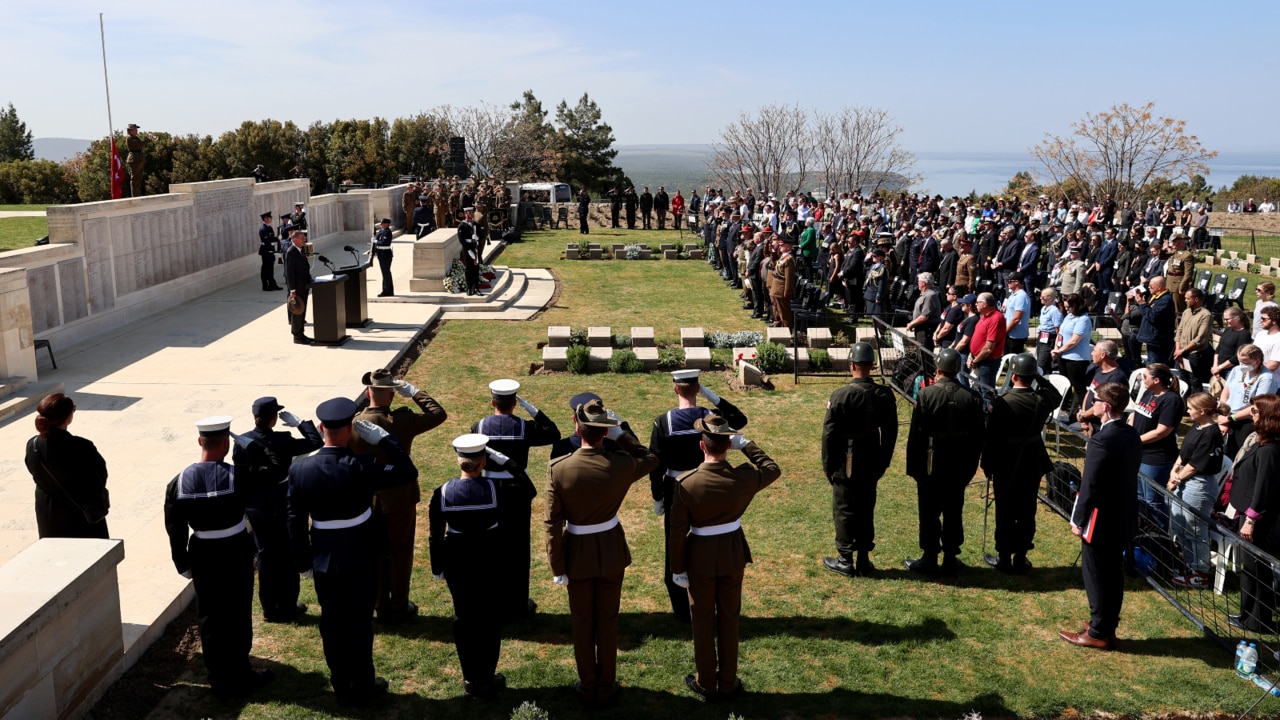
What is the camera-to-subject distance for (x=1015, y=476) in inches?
293

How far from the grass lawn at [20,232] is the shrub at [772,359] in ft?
46.4

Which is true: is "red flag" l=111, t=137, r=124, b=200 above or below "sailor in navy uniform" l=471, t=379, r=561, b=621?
above

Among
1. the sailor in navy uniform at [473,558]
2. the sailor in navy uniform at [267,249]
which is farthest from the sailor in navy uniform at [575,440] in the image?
the sailor in navy uniform at [267,249]

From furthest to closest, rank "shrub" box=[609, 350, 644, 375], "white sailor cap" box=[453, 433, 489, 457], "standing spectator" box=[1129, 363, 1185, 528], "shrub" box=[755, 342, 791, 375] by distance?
"shrub" box=[755, 342, 791, 375]
"shrub" box=[609, 350, 644, 375]
"standing spectator" box=[1129, 363, 1185, 528]
"white sailor cap" box=[453, 433, 489, 457]

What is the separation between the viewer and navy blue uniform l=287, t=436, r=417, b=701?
5.39 metres

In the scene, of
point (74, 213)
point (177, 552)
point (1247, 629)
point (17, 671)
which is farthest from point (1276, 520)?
point (74, 213)

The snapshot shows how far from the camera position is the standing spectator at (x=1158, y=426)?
765 cm

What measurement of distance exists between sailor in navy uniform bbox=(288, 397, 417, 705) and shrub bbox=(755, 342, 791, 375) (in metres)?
8.92

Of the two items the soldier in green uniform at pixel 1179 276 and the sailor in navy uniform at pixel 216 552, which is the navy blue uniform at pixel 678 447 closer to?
the sailor in navy uniform at pixel 216 552

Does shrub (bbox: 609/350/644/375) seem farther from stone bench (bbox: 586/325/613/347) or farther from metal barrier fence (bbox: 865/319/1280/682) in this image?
metal barrier fence (bbox: 865/319/1280/682)

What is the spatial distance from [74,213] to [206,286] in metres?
4.62

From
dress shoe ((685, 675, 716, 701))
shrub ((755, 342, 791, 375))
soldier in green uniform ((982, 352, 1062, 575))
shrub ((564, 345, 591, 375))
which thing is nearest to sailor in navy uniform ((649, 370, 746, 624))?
dress shoe ((685, 675, 716, 701))

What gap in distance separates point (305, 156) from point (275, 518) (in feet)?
144

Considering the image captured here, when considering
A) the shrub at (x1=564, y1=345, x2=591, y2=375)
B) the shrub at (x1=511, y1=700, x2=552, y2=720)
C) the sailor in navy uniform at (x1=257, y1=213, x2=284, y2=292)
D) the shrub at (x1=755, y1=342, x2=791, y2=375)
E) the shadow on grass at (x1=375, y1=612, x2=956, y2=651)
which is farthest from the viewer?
the sailor in navy uniform at (x1=257, y1=213, x2=284, y2=292)
